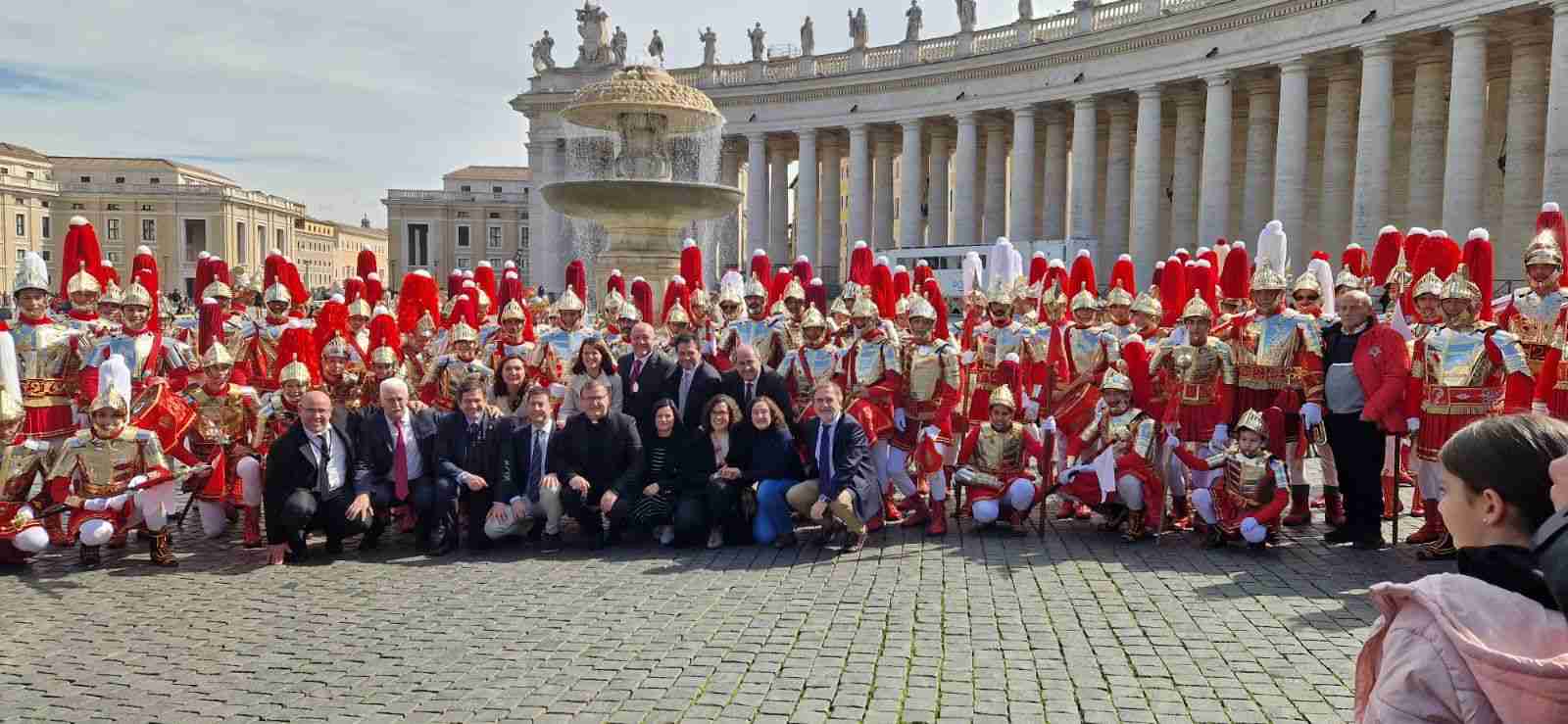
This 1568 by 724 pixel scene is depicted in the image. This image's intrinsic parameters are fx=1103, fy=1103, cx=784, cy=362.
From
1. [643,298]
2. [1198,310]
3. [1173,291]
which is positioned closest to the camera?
[1198,310]

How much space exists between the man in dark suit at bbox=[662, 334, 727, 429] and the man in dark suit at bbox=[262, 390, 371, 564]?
2818mm

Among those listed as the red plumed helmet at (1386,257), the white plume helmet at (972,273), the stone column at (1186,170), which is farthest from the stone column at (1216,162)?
the red plumed helmet at (1386,257)

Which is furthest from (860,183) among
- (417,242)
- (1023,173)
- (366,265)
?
(417,242)

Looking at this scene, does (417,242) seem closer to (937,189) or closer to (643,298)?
(937,189)

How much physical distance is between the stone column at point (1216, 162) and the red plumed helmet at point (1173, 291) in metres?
25.0

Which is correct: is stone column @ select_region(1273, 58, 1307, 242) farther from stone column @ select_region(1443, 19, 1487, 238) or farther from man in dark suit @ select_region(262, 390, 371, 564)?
man in dark suit @ select_region(262, 390, 371, 564)

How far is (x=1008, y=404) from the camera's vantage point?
9.30 meters

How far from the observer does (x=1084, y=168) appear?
4184 centimetres

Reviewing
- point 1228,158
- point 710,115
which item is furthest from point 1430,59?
point 710,115

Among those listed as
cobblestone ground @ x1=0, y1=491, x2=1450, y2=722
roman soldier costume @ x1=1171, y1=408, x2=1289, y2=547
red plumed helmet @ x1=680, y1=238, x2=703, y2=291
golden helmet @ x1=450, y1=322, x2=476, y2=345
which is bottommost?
cobblestone ground @ x1=0, y1=491, x2=1450, y2=722

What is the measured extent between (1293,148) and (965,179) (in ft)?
52.5

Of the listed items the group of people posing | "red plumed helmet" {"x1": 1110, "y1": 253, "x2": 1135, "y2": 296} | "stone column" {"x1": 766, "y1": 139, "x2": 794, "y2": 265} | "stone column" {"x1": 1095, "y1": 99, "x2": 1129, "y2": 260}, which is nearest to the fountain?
the group of people posing

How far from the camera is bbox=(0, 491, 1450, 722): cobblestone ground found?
→ 204 inches

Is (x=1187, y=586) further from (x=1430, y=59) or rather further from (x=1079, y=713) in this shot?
(x=1430, y=59)
